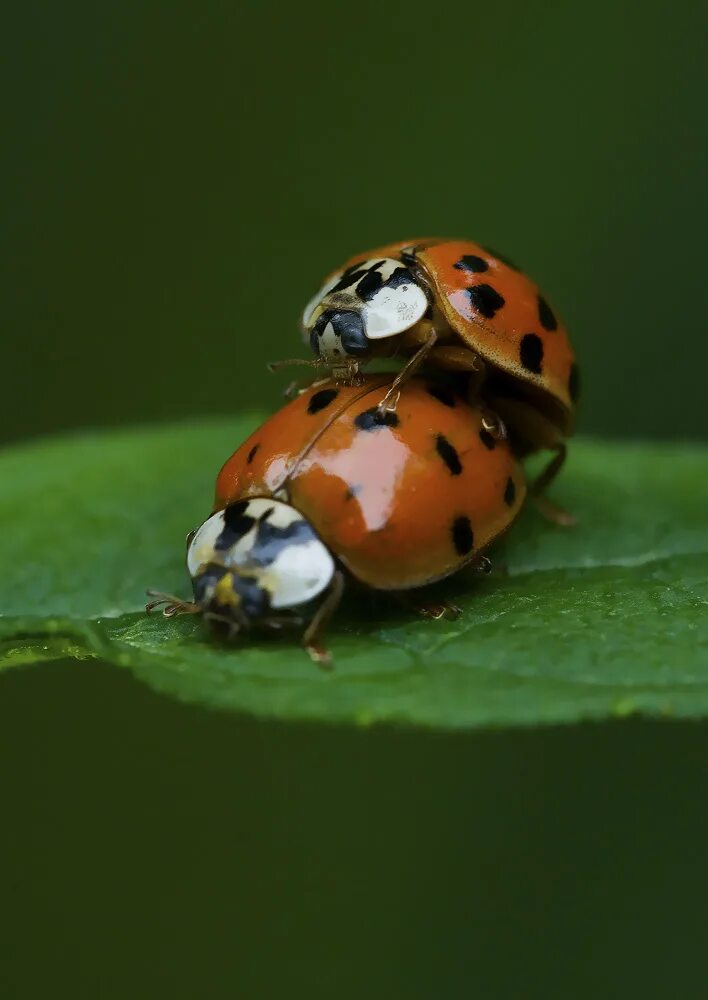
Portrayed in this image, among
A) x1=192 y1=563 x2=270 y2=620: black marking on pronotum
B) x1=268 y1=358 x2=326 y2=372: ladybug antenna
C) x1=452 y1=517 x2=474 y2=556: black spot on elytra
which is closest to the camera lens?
x1=192 y1=563 x2=270 y2=620: black marking on pronotum

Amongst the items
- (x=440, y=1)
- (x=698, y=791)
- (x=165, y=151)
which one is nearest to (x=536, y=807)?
(x=698, y=791)

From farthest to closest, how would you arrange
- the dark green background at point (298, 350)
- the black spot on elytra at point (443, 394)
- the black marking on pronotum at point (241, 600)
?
the dark green background at point (298, 350), the black spot on elytra at point (443, 394), the black marking on pronotum at point (241, 600)

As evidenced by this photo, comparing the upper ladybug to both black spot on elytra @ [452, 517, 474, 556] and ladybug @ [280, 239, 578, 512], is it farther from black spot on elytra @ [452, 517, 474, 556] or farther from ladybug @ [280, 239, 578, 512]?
black spot on elytra @ [452, 517, 474, 556]

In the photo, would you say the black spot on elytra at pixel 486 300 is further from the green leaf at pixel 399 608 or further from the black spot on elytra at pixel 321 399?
the green leaf at pixel 399 608

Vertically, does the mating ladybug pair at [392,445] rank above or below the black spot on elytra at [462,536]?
above

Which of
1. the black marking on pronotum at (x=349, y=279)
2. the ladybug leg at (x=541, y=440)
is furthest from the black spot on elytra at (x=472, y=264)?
the ladybug leg at (x=541, y=440)

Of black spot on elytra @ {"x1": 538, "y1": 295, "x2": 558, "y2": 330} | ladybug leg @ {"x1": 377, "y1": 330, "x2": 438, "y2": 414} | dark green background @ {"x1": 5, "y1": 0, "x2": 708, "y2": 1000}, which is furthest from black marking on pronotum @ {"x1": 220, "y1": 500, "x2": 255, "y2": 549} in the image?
dark green background @ {"x1": 5, "y1": 0, "x2": 708, "y2": 1000}
